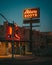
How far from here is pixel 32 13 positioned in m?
70.1

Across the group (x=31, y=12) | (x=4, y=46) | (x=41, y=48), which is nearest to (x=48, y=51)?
(x=41, y=48)

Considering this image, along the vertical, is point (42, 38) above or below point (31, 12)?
below

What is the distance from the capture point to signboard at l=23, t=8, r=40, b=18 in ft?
225

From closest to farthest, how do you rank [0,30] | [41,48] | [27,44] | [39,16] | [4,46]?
[0,30], [4,46], [41,48], [27,44], [39,16]

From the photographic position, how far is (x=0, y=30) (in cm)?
4881

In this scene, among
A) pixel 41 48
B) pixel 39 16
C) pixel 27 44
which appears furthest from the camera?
pixel 39 16

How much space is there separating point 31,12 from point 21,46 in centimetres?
1787

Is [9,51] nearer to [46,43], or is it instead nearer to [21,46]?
[21,46]

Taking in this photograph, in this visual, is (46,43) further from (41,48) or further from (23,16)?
(23,16)

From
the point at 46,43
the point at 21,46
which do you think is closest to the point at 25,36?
the point at 21,46

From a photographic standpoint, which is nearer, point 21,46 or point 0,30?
point 0,30

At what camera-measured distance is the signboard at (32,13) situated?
6862 centimetres

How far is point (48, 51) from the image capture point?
58.1 meters

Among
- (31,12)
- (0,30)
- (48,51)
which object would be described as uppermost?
(31,12)
